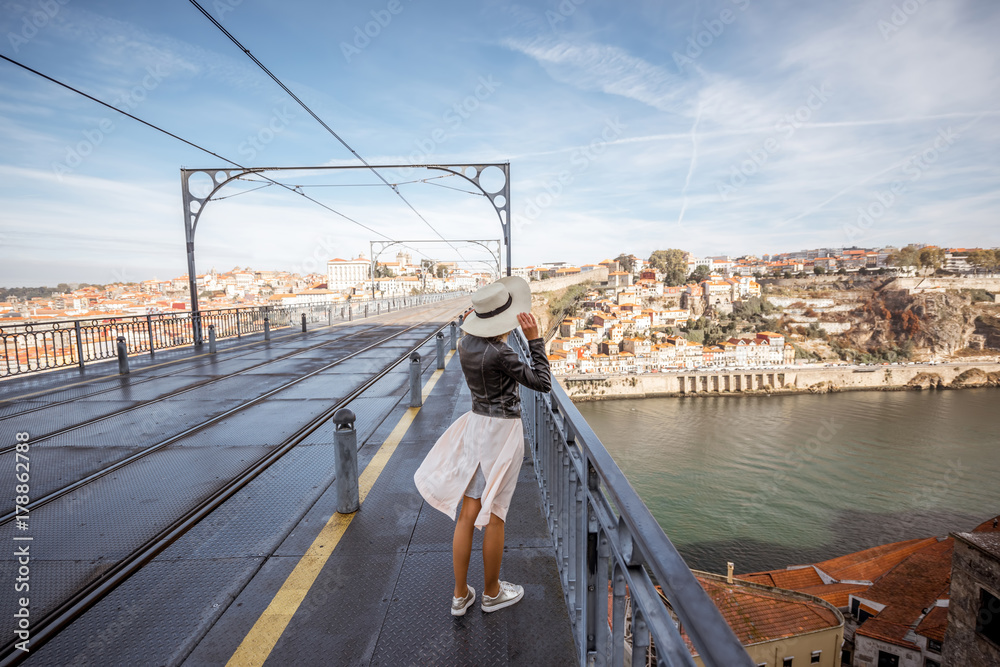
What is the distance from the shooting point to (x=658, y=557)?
1.17 meters

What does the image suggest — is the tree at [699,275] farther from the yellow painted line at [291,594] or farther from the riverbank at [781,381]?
the yellow painted line at [291,594]

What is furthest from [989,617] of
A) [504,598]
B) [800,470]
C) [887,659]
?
[800,470]

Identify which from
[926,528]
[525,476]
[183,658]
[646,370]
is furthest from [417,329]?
[646,370]

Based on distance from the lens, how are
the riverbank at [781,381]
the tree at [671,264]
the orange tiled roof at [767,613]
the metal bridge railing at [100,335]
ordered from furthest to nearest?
the tree at [671,264] → the riverbank at [781,381] → the orange tiled roof at [767,613] → the metal bridge railing at [100,335]

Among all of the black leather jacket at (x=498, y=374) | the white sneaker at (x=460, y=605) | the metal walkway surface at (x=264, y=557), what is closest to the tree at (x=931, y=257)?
the metal walkway surface at (x=264, y=557)

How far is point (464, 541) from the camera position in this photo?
2.46 metres

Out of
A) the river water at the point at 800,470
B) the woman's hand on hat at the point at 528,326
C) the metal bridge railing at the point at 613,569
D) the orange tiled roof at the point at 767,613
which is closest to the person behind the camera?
the metal bridge railing at the point at 613,569

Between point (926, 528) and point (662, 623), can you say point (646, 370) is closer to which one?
point (926, 528)

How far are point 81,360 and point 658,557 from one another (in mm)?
14481

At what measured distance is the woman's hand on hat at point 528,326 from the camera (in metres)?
2.42

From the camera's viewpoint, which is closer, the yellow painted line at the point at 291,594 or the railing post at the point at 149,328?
the yellow painted line at the point at 291,594

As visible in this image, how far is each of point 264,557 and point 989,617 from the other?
24634mm

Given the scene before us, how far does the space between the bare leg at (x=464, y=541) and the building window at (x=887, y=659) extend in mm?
28473

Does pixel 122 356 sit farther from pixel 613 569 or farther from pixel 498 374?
pixel 613 569
